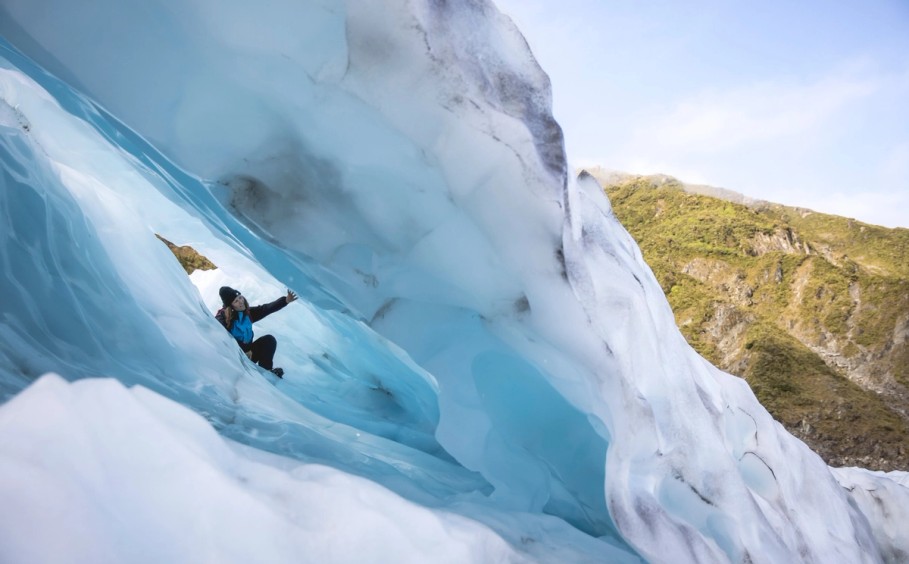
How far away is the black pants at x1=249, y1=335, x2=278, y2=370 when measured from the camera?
156 inches

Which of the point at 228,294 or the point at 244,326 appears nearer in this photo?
the point at 228,294

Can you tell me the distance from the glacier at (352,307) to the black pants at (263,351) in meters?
1.22

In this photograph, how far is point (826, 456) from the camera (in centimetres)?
852

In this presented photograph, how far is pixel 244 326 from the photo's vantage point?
3957 millimetres

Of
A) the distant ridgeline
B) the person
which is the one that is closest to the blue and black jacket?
the person

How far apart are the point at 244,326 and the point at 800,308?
12.8 m

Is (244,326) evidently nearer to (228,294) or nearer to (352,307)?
(228,294)

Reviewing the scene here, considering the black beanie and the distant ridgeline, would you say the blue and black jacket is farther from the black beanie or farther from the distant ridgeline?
the distant ridgeline

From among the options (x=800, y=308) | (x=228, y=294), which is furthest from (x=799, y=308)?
(x=228, y=294)

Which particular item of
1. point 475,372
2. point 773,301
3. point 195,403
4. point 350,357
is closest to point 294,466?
point 195,403

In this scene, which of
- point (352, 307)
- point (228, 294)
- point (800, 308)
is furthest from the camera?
point (800, 308)

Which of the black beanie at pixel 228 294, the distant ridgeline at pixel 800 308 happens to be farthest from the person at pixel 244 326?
the distant ridgeline at pixel 800 308

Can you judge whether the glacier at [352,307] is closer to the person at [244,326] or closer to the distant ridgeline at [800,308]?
the person at [244,326]

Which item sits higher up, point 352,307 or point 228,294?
point 352,307
